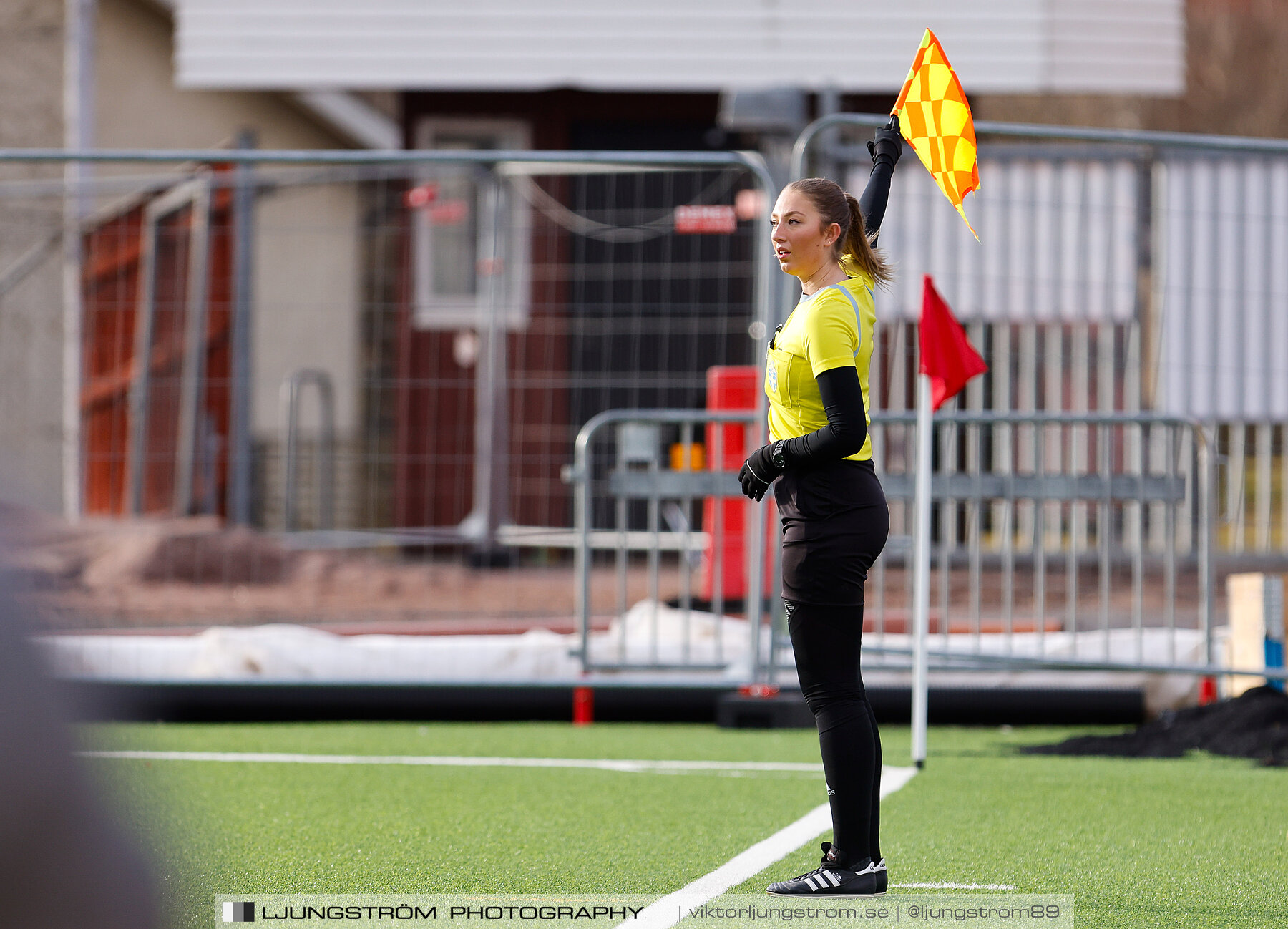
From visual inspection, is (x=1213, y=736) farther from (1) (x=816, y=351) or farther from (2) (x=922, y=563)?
(1) (x=816, y=351)

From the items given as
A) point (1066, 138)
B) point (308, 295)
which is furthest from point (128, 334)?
point (1066, 138)

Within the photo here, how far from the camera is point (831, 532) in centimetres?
369

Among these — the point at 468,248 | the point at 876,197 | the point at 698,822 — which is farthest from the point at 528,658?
the point at 468,248

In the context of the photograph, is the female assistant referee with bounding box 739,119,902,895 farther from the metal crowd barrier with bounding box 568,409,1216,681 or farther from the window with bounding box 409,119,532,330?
the window with bounding box 409,119,532,330

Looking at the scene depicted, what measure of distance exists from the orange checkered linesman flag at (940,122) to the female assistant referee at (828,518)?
1.04m

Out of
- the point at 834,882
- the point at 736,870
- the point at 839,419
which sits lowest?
the point at 736,870

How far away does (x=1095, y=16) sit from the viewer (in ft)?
46.4

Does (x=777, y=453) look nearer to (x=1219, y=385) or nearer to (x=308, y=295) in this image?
(x=1219, y=385)

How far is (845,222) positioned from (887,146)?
55 centimetres

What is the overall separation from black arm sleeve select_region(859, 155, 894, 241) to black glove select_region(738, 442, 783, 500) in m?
0.61

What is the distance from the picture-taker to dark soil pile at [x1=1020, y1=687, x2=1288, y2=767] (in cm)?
648

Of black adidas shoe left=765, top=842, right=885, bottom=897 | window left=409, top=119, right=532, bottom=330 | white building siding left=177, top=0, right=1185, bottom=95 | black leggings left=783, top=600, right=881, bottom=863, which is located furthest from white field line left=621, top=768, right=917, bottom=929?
white building siding left=177, top=0, right=1185, bottom=95

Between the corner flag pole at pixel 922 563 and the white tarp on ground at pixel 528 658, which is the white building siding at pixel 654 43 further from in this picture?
the corner flag pole at pixel 922 563

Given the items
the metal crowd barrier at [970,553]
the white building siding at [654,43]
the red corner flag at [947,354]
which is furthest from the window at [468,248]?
the red corner flag at [947,354]
